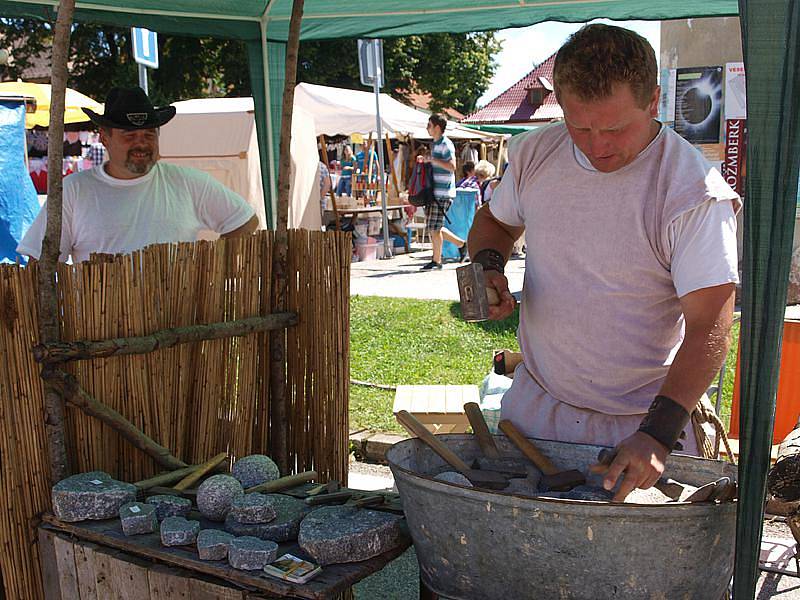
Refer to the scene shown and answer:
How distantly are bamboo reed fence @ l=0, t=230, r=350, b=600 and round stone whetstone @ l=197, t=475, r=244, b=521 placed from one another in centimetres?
50

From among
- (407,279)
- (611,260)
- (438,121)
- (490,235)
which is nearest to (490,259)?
(490,235)

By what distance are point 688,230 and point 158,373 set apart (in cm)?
157

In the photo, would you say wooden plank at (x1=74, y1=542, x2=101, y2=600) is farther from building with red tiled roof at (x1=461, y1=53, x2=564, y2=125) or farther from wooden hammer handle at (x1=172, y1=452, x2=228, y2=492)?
building with red tiled roof at (x1=461, y1=53, x2=564, y2=125)

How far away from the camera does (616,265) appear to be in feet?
6.51

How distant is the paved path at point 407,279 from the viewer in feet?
31.6

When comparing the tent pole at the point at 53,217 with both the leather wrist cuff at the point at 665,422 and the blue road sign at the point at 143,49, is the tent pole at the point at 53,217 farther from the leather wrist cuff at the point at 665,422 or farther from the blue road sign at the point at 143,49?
the blue road sign at the point at 143,49

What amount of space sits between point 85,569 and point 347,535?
2.23ft

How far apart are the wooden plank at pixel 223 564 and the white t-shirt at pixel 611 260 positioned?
0.60 m

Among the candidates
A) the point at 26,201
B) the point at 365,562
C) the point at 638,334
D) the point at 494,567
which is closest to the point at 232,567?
the point at 365,562

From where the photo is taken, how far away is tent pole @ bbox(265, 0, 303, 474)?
297cm

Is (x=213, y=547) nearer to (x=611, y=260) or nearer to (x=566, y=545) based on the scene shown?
(x=566, y=545)

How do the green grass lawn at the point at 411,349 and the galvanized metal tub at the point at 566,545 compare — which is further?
the green grass lawn at the point at 411,349

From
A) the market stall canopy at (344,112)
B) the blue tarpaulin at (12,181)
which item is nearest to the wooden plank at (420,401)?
the blue tarpaulin at (12,181)

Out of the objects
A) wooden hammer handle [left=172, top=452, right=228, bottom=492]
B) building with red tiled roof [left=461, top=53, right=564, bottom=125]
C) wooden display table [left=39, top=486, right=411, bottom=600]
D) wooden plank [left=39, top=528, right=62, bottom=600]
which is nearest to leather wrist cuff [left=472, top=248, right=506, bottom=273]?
wooden display table [left=39, top=486, right=411, bottom=600]
